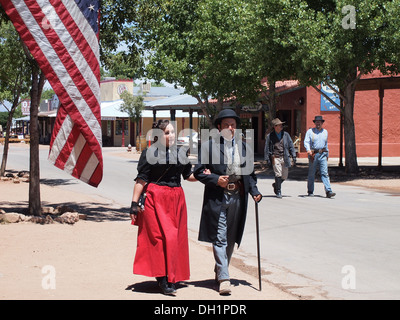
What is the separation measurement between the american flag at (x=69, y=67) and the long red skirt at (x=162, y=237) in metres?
3.13

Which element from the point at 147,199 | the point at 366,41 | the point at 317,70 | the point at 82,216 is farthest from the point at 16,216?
the point at 366,41

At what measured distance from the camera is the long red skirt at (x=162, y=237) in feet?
21.2

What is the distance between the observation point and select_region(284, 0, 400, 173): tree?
64.3ft

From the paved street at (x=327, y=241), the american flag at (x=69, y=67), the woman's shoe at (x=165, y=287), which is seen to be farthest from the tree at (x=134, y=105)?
the woman's shoe at (x=165, y=287)

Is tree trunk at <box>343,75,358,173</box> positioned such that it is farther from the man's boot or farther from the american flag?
the american flag

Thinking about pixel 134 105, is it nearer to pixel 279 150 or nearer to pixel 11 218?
pixel 279 150

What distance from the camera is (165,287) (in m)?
6.48

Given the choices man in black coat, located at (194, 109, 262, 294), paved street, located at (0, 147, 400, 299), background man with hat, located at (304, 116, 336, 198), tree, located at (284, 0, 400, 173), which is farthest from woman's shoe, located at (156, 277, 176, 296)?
tree, located at (284, 0, 400, 173)

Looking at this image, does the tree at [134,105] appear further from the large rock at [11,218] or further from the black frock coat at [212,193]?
the black frock coat at [212,193]

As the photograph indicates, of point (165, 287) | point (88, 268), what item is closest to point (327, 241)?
point (88, 268)

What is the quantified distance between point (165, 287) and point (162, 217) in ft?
2.27

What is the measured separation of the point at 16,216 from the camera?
11234mm

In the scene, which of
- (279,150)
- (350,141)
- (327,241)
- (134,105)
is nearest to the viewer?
(327,241)

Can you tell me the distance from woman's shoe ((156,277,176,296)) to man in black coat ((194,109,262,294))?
1.71ft
